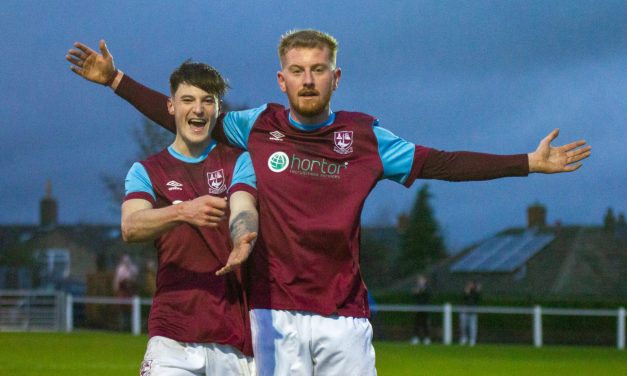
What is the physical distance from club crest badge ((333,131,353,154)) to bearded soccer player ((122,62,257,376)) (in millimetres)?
490

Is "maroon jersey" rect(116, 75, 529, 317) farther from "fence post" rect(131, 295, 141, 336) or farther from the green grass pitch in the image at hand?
"fence post" rect(131, 295, 141, 336)

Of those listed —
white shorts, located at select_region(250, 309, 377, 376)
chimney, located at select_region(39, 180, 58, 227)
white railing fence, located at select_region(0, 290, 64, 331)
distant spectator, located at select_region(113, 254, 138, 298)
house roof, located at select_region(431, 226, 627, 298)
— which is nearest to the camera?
white shorts, located at select_region(250, 309, 377, 376)

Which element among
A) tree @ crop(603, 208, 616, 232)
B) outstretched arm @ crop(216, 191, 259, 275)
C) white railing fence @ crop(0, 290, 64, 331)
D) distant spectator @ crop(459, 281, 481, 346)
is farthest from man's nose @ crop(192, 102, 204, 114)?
tree @ crop(603, 208, 616, 232)

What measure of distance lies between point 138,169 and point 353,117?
4.03 feet

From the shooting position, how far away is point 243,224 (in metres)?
5.41

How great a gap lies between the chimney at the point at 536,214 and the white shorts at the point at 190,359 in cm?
5708

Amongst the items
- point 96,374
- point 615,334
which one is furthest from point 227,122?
point 615,334

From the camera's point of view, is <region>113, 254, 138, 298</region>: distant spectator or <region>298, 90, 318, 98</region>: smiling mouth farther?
<region>113, 254, 138, 298</region>: distant spectator

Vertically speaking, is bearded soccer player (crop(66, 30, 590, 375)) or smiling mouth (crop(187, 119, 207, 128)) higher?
smiling mouth (crop(187, 119, 207, 128))

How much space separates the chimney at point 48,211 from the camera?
284ft

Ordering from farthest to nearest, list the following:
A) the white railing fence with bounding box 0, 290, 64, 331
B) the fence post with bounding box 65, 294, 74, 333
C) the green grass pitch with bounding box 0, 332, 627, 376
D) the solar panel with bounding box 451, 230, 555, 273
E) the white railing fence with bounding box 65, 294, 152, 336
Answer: the solar panel with bounding box 451, 230, 555, 273, the white railing fence with bounding box 0, 290, 64, 331, the fence post with bounding box 65, 294, 74, 333, the white railing fence with bounding box 65, 294, 152, 336, the green grass pitch with bounding box 0, 332, 627, 376

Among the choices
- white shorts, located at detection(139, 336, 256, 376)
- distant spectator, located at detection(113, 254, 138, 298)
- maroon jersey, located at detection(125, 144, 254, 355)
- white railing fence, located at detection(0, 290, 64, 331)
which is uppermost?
maroon jersey, located at detection(125, 144, 254, 355)

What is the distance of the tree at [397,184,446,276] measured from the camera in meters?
69.6

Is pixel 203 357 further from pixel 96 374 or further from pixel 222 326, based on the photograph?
pixel 96 374
